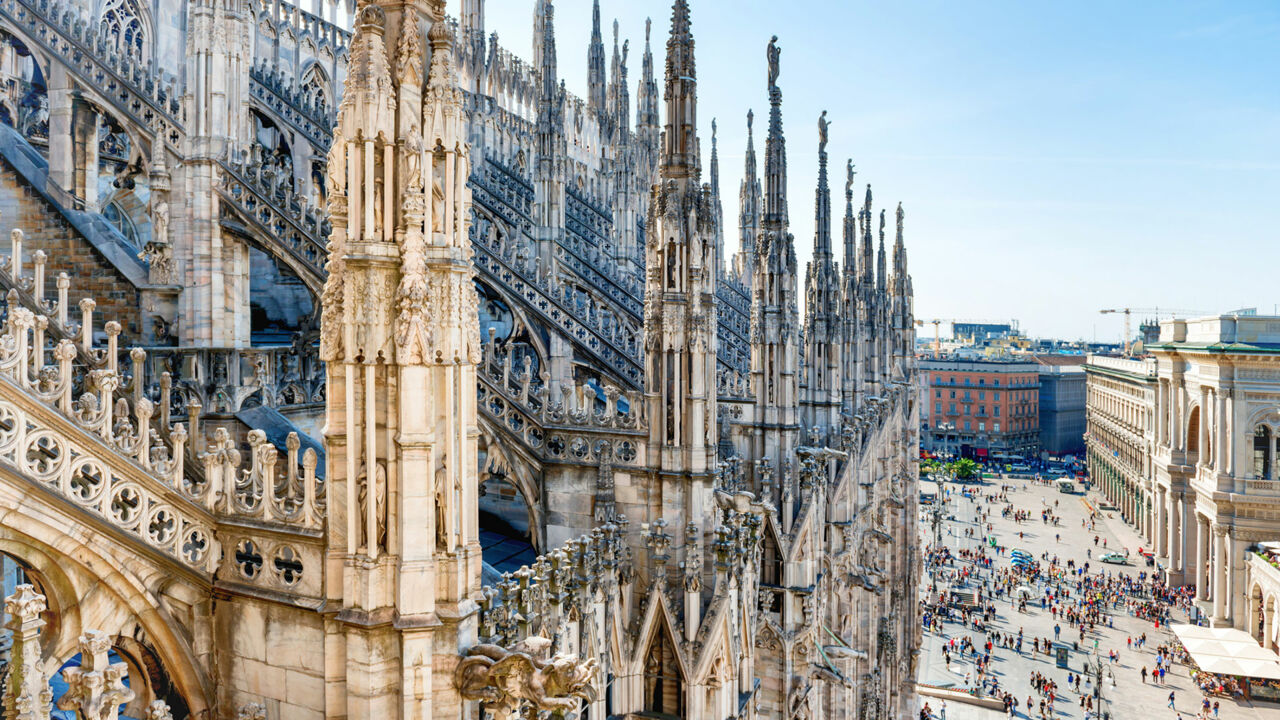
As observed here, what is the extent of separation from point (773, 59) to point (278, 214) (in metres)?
10.6

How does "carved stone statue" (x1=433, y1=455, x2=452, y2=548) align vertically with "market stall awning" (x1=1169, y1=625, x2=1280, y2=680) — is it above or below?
above

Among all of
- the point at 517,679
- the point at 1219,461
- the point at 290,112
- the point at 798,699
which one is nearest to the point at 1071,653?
the point at 1219,461

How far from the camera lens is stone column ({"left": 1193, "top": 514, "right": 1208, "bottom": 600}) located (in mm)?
43406

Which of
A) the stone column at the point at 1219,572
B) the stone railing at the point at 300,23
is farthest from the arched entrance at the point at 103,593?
the stone column at the point at 1219,572

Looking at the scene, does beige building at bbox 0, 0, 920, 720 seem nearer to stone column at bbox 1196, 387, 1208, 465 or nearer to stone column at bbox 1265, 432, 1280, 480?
stone column at bbox 1265, 432, 1280, 480

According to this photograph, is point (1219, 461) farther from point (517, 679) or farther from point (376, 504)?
point (376, 504)

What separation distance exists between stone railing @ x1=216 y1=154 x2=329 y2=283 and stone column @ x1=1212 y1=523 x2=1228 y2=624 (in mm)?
43114

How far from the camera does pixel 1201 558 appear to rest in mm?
43844

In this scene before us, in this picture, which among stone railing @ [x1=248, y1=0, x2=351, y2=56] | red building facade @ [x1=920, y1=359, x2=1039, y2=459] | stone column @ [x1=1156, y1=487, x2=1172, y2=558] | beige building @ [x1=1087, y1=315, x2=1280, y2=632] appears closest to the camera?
stone railing @ [x1=248, y1=0, x2=351, y2=56]

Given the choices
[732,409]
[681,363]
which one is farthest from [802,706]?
[681,363]

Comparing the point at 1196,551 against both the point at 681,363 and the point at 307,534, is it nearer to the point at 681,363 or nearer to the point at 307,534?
the point at 681,363

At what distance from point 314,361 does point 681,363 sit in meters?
6.61

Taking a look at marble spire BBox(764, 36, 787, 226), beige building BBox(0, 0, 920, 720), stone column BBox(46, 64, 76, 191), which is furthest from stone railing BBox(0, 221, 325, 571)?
marble spire BBox(764, 36, 787, 226)

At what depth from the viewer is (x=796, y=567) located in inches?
616
